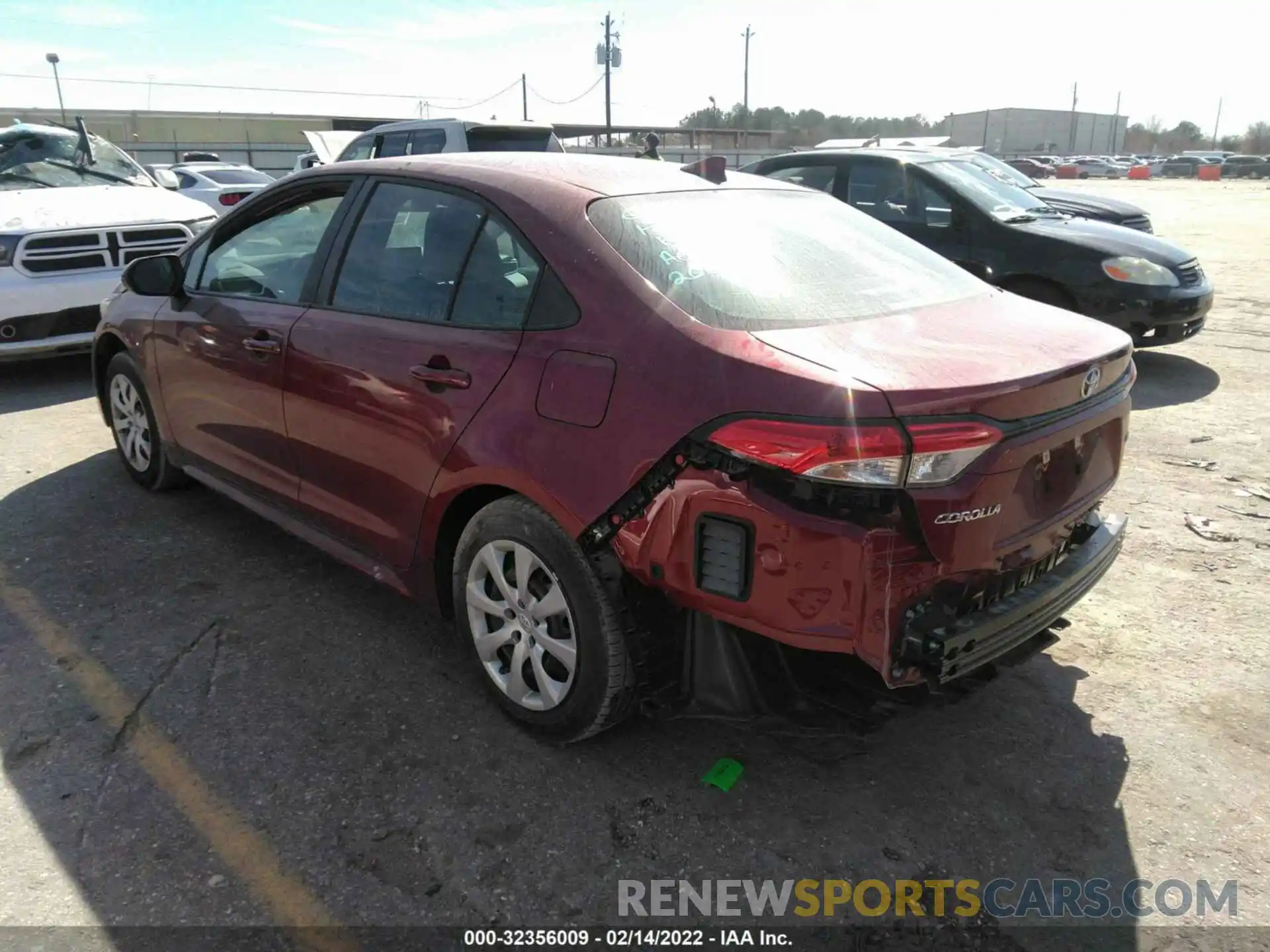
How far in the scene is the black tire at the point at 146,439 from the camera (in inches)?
181

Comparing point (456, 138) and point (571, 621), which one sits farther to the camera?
point (456, 138)

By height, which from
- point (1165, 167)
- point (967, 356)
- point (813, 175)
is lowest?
point (1165, 167)

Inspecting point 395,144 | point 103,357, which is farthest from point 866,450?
point 395,144

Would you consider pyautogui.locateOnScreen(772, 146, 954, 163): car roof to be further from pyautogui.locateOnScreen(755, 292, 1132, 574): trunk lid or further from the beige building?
the beige building

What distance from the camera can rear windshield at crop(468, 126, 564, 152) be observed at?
10.5 metres

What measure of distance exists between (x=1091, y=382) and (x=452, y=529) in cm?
195

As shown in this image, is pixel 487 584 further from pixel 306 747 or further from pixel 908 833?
pixel 908 833

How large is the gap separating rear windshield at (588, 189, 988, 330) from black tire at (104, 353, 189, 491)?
3.02 metres

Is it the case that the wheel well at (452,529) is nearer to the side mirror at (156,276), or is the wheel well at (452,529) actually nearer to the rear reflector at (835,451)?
the rear reflector at (835,451)

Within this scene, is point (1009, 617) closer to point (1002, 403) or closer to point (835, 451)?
point (1002, 403)

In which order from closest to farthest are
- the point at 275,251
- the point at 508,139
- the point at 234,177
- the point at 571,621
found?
the point at 571,621 < the point at 275,251 < the point at 508,139 < the point at 234,177

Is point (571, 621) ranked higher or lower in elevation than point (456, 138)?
lower

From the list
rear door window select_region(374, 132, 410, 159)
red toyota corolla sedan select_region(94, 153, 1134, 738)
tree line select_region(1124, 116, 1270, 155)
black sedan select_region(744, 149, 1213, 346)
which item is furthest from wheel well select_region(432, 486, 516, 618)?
tree line select_region(1124, 116, 1270, 155)

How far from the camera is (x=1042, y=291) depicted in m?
7.15
